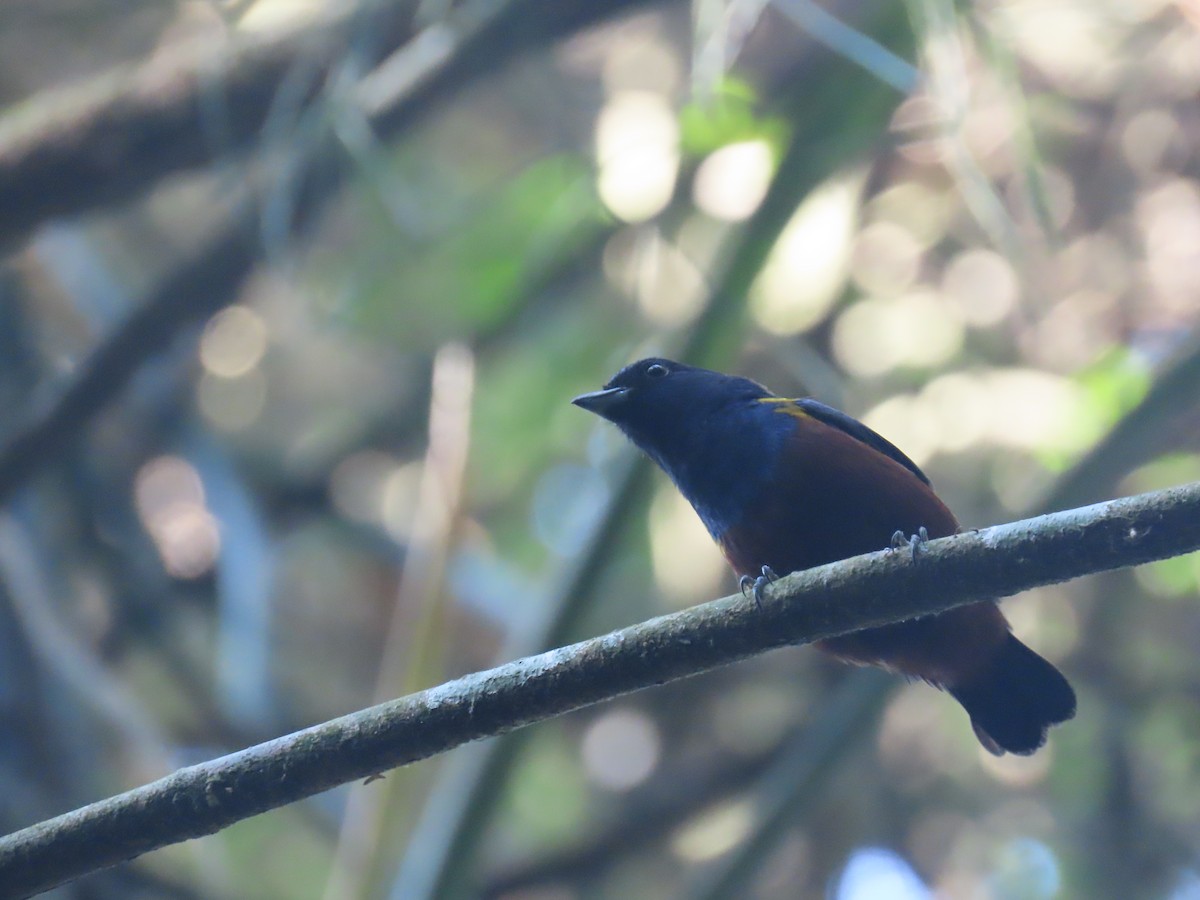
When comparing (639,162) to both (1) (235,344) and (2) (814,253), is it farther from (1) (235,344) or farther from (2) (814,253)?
(1) (235,344)

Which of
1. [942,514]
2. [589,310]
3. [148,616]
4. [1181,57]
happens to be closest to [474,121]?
[589,310]

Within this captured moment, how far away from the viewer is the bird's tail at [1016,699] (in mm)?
3154

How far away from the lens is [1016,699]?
3.19 metres

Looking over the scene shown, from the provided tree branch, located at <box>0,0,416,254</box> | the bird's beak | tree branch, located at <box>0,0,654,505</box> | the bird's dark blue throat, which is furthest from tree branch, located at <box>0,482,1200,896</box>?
tree branch, located at <box>0,0,654,505</box>

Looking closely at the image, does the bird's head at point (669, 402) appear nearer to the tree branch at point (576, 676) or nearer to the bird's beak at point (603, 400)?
the bird's beak at point (603, 400)

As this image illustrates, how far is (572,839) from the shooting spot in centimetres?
625

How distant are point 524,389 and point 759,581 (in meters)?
3.85

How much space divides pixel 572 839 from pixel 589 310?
9.38ft

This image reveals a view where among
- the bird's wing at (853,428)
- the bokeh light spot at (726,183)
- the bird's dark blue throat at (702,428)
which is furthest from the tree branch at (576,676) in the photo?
the bokeh light spot at (726,183)

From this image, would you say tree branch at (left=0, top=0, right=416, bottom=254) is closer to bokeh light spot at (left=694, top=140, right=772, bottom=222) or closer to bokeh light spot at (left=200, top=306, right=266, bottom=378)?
bokeh light spot at (left=694, top=140, right=772, bottom=222)

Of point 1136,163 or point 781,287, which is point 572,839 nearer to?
point 781,287

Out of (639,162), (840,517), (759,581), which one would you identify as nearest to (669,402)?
(840,517)

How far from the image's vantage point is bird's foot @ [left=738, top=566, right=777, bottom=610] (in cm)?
198

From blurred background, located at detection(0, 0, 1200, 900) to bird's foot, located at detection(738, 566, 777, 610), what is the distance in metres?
1.19
